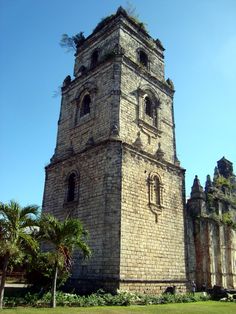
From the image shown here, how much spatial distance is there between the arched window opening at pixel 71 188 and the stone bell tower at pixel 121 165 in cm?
5

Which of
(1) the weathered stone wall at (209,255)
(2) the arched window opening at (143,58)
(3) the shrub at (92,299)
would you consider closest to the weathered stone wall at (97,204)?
(3) the shrub at (92,299)

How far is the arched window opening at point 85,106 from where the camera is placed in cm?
1833

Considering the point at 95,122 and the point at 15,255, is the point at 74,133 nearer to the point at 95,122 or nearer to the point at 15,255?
the point at 95,122

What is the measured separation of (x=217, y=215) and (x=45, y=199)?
11.8 meters

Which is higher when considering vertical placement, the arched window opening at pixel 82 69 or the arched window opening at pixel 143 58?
the arched window opening at pixel 143 58

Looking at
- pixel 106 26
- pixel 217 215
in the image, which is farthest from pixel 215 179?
pixel 106 26

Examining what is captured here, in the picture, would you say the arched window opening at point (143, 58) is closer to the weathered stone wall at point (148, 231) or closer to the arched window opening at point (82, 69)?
the arched window opening at point (82, 69)

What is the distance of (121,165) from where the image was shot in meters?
14.5

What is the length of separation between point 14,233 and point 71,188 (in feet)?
24.8

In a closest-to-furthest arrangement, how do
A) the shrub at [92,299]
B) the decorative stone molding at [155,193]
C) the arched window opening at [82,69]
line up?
the shrub at [92,299]
the decorative stone molding at [155,193]
the arched window opening at [82,69]

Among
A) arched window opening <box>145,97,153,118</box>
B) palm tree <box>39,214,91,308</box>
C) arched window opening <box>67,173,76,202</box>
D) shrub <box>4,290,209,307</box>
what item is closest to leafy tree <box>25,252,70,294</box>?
palm tree <box>39,214,91,308</box>

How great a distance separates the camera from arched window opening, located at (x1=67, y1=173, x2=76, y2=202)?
16.3 metres

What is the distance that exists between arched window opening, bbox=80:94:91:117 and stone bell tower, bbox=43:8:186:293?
24 millimetres

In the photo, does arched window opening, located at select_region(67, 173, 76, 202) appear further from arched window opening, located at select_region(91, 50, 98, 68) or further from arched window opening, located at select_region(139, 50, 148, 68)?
arched window opening, located at select_region(139, 50, 148, 68)
